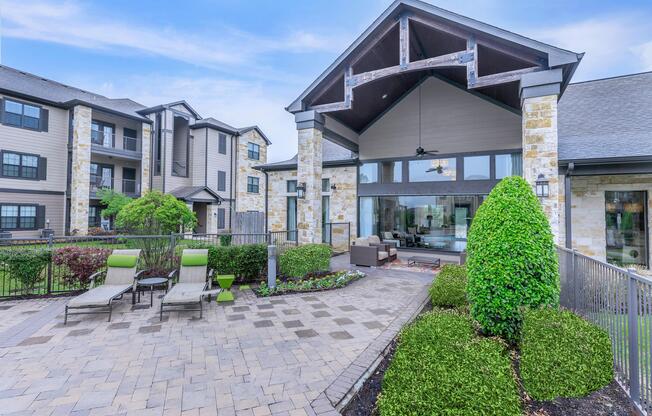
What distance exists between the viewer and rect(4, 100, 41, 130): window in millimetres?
15195

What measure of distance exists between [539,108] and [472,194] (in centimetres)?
452

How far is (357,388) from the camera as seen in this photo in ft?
10.3

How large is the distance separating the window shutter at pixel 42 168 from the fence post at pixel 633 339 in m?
23.0

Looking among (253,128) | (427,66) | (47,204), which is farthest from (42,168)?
(427,66)

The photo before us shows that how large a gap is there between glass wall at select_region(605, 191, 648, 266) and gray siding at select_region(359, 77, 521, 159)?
320cm

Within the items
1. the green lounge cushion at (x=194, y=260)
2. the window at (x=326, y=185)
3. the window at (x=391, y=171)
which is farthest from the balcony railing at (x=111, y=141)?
the window at (x=391, y=171)

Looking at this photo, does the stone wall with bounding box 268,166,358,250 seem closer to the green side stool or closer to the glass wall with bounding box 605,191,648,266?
the green side stool

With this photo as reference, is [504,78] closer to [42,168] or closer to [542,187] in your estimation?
[542,187]

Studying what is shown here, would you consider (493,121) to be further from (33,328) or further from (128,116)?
(128,116)

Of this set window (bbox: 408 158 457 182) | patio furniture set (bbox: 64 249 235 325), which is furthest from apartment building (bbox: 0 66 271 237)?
window (bbox: 408 158 457 182)

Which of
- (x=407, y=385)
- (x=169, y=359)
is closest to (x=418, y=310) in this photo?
(x=407, y=385)

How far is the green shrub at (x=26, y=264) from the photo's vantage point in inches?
244

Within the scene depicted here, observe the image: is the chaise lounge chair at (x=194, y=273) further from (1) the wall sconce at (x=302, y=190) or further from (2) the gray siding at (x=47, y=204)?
(2) the gray siding at (x=47, y=204)

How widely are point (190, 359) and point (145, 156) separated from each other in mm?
19920
